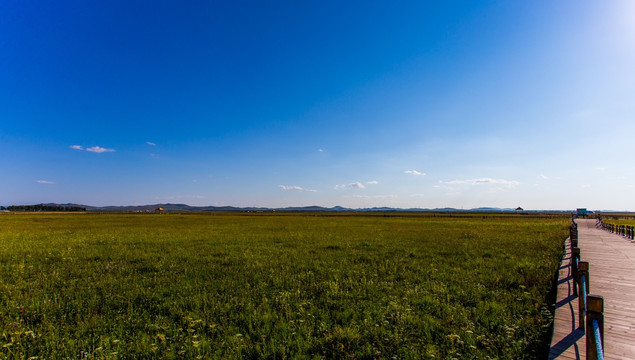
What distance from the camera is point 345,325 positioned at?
685 cm

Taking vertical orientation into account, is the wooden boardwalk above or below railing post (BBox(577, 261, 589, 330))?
below

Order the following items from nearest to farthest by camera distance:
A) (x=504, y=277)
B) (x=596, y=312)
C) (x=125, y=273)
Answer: (x=596, y=312) < (x=504, y=277) < (x=125, y=273)

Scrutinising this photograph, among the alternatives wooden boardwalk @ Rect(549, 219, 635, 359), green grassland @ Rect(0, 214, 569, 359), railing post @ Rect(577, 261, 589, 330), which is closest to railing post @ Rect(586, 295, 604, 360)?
wooden boardwalk @ Rect(549, 219, 635, 359)

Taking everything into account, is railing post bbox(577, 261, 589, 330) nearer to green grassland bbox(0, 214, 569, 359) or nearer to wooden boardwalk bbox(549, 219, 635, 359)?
wooden boardwalk bbox(549, 219, 635, 359)

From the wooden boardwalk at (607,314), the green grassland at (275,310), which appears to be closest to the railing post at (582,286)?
the wooden boardwalk at (607,314)

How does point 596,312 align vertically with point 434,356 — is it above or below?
above

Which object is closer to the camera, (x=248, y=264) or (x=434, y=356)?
(x=434, y=356)

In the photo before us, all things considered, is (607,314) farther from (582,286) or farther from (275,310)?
(275,310)

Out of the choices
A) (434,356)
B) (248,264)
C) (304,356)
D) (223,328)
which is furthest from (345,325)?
(248,264)

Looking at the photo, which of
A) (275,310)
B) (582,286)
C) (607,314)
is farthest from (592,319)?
(275,310)

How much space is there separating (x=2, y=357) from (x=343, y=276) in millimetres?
9617

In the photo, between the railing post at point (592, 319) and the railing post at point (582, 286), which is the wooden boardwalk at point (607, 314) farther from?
the railing post at point (592, 319)

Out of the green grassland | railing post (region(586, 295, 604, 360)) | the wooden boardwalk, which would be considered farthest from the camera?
the green grassland

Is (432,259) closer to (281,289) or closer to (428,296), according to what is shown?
(428,296)
